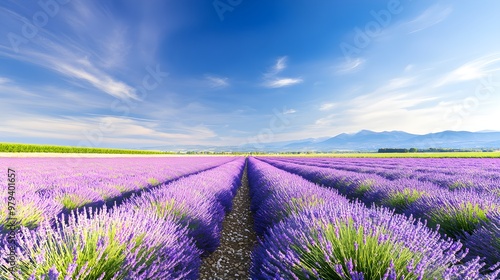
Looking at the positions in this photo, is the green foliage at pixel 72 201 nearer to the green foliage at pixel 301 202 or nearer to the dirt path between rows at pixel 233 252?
the dirt path between rows at pixel 233 252

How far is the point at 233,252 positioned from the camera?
4.59 m

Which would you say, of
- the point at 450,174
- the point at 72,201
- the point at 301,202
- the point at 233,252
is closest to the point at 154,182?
the point at 72,201

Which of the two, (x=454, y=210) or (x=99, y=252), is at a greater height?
(x=99, y=252)

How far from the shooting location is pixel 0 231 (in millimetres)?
2637

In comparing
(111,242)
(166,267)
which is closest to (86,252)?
(111,242)

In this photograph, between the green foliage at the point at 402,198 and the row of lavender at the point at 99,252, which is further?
the green foliage at the point at 402,198

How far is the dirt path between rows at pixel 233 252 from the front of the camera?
377 centimetres

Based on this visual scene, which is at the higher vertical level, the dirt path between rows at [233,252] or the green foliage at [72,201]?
the green foliage at [72,201]

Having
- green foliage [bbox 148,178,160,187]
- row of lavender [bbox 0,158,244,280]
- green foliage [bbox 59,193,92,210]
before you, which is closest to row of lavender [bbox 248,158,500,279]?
row of lavender [bbox 0,158,244,280]

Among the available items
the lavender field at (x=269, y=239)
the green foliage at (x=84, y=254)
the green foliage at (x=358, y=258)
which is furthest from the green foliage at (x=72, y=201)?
the green foliage at (x=358, y=258)

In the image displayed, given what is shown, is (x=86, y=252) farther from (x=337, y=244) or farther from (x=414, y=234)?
(x=414, y=234)

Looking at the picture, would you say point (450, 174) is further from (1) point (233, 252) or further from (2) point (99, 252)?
(2) point (99, 252)

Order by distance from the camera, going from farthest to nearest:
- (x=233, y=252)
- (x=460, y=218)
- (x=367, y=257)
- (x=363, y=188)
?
(x=363, y=188) < (x=233, y=252) < (x=460, y=218) < (x=367, y=257)

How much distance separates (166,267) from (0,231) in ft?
7.58
